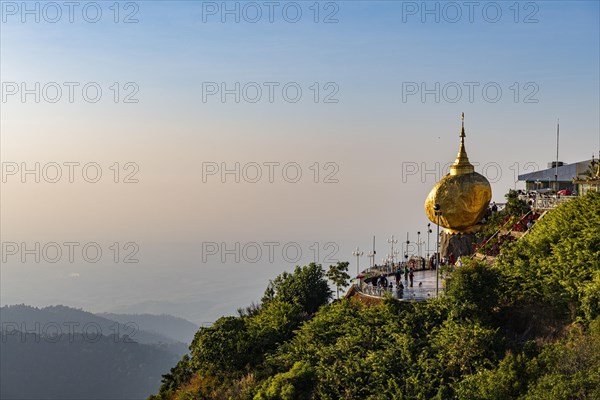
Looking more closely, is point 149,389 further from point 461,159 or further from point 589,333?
point 589,333

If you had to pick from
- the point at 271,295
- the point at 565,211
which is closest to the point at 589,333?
the point at 565,211

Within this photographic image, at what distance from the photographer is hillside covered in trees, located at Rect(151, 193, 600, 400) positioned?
68.9 ft

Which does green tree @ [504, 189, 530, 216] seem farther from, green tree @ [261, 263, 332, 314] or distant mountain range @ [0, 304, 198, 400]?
distant mountain range @ [0, 304, 198, 400]

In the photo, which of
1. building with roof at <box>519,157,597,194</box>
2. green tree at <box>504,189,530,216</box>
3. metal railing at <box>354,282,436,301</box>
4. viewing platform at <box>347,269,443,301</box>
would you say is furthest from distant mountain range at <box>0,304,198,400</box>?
metal railing at <box>354,282,436,301</box>

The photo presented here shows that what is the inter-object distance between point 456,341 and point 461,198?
12393mm

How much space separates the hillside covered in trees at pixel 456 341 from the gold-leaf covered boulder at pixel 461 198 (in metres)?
5.84

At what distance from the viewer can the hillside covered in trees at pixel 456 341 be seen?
68.9 ft

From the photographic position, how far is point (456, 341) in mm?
22922

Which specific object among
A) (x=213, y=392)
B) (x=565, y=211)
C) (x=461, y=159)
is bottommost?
(x=213, y=392)

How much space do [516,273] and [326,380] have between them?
7760mm

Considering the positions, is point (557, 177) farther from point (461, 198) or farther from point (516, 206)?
point (461, 198)

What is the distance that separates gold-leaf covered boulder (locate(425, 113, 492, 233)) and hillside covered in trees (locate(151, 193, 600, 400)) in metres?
5.84

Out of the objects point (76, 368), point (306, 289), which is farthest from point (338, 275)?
point (76, 368)

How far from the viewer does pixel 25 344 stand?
5896 inches
